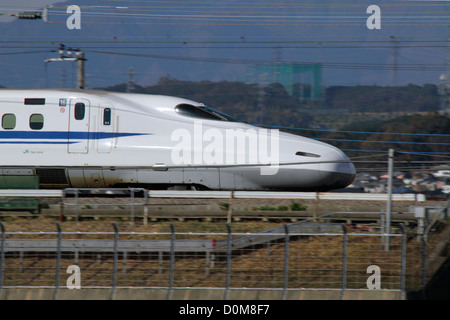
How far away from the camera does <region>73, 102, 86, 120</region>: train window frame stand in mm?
17725

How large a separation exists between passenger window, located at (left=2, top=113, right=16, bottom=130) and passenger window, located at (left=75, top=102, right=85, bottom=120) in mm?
1762

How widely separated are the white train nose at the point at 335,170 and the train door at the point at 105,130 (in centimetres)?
562

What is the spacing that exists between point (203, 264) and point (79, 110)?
289 inches

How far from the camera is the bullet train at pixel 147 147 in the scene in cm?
1691

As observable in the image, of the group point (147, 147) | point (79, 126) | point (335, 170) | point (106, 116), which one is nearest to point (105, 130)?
point (106, 116)

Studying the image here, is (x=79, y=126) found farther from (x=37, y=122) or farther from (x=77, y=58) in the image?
(x=77, y=58)

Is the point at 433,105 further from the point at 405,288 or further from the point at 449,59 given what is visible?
the point at 405,288

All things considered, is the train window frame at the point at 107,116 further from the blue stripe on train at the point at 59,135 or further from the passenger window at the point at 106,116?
the blue stripe on train at the point at 59,135

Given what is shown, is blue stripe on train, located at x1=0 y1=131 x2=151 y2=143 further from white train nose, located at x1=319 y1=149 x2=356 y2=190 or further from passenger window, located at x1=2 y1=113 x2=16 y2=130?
white train nose, located at x1=319 y1=149 x2=356 y2=190

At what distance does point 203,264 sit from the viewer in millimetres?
12227

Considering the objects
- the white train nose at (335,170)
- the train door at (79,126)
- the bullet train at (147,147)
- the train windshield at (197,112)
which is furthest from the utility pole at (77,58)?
the white train nose at (335,170)

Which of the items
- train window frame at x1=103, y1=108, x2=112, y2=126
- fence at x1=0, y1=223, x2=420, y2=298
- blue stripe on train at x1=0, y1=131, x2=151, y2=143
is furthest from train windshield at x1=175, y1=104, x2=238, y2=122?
fence at x1=0, y1=223, x2=420, y2=298

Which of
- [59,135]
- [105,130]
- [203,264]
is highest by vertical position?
[105,130]
